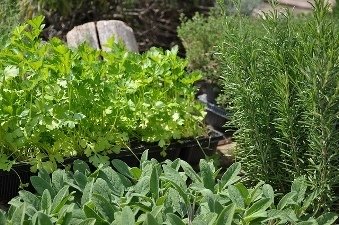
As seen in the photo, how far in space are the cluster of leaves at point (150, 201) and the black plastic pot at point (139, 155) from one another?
37.4 inches

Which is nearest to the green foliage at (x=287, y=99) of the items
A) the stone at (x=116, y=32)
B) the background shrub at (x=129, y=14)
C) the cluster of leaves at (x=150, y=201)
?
the cluster of leaves at (x=150, y=201)

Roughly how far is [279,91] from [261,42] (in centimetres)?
43

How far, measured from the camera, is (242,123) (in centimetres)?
293

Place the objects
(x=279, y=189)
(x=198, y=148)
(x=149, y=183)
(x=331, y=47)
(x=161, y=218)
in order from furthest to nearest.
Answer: (x=198, y=148) < (x=279, y=189) < (x=331, y=47) < (x=149, y=183) < (x=161, y=218)

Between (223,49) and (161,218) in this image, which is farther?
(223,49)

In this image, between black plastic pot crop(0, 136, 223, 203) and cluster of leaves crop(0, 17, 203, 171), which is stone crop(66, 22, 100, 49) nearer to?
cluster of leaves crop(0, 17, 203, 171)

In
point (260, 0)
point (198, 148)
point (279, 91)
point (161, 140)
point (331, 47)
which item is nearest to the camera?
point (331, 47)

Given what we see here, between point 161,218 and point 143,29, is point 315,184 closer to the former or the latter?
point 161,218

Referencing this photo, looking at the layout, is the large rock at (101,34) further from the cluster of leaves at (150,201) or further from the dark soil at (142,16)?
the cluster of leaves at (150,201)

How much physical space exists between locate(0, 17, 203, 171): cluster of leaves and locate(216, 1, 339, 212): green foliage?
0.56 m

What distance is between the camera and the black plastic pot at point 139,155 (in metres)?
3.34

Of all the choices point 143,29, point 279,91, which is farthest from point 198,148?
point 143,29

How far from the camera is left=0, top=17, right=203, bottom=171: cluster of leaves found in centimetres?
316

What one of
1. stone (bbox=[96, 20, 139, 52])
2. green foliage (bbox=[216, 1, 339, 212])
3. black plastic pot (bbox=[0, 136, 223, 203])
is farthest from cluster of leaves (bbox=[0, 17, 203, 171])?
stone (bbox=[96, 20, 139, 52])
